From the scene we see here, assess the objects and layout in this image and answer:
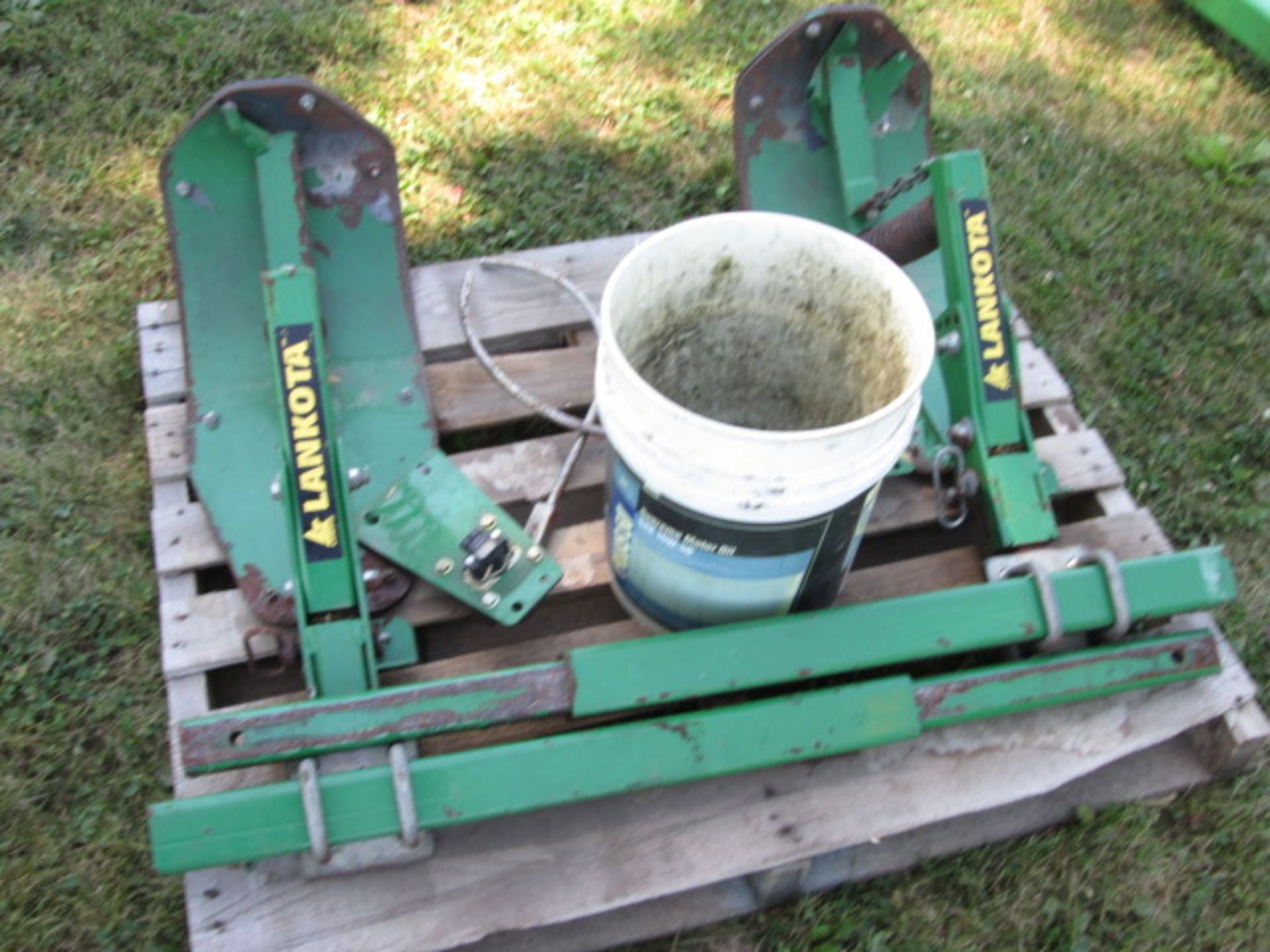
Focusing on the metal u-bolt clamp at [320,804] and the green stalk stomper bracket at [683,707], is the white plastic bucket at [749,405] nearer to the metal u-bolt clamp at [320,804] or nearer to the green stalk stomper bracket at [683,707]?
the green stalk stomper bracket at [683,707]

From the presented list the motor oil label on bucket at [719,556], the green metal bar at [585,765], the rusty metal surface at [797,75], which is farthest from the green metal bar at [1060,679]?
the rusty metal surface at [797,75]

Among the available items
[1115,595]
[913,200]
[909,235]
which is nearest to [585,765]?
[1115,595]

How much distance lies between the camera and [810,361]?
184 centimetres

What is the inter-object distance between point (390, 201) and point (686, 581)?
1.07 metres

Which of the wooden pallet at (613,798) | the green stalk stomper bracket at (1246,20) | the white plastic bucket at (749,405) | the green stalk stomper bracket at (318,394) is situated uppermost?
the green stalk stomper bracket at (1246,20)

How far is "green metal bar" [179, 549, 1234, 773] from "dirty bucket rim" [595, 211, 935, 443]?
348 mm

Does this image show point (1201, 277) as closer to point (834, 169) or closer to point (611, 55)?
point (834, 169)

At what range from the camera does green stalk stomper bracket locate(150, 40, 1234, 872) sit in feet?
5.27

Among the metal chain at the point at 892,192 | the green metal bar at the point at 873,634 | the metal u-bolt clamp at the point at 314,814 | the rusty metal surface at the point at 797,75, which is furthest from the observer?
the rusty metal surface at the point at 797,75

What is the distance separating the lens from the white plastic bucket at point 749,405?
1.45m

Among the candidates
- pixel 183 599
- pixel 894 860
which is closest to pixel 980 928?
pixel 894 860

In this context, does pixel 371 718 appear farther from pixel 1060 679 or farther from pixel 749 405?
pixel 1060 679

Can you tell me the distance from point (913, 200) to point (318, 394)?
4.73 ft

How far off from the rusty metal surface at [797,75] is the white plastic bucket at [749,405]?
74 centimetres
